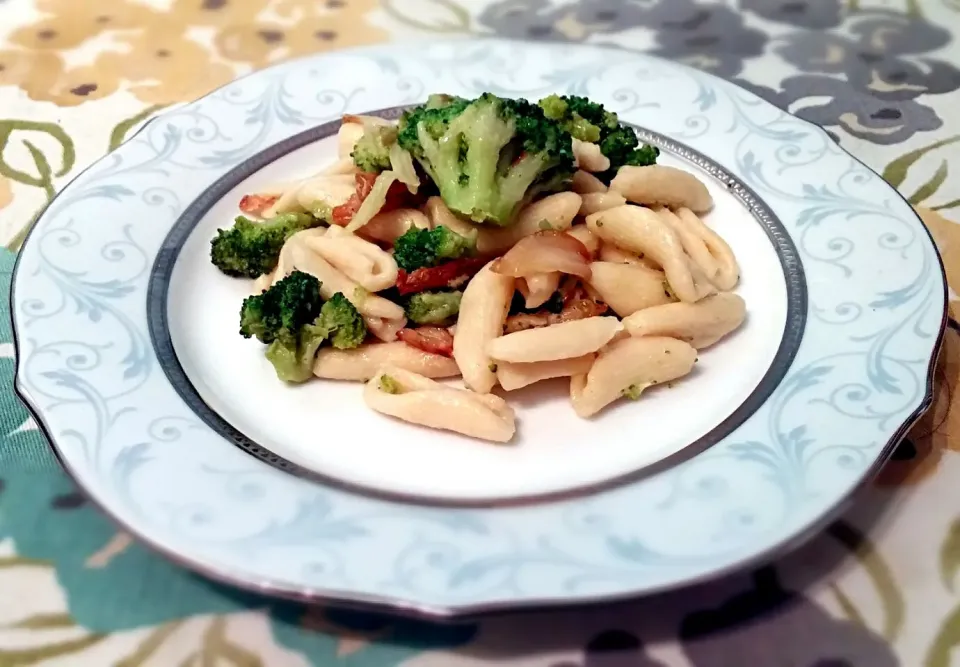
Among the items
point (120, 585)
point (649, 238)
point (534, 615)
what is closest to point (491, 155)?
point (649, 238)

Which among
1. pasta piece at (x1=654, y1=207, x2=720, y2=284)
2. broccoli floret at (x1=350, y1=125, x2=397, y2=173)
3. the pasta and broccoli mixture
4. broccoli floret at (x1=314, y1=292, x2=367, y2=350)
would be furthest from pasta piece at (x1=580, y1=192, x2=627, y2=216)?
broccoli floret at (x1=314, y1=292, x2=367, y2=350)

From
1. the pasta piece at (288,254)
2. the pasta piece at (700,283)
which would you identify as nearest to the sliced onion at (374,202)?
the pasta piece at (288,254)

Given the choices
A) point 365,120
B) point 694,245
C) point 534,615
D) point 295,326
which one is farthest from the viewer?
point 365,120

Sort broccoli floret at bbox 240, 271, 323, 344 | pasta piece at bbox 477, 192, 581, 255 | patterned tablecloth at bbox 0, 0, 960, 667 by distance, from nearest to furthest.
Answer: patterned tablecloth at bbox 0, 0, 960, 667
broccoli floret at bbox 240, 271, 323, 344
pasta piece at bbox 477, 192, 581, 255

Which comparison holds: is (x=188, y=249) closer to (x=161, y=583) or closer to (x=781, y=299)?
(x=161, y=583)

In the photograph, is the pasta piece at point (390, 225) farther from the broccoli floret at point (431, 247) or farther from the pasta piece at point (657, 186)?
the pasta piece at point (657, 186)

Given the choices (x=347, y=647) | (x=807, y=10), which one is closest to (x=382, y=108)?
(x=347, y=647)

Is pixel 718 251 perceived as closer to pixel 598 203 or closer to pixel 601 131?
pixel 598 203

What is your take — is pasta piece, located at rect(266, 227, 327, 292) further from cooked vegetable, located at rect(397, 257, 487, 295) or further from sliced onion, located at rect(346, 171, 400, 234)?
cooked vegetable, located at rect(397, 257, 487, 295)
